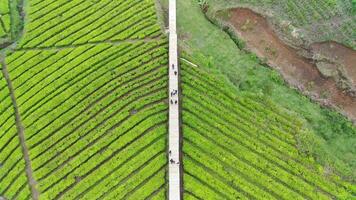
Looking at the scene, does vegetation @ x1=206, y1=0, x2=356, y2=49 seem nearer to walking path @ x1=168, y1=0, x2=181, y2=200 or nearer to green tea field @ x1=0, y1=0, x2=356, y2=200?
green tea field @ x1=0, y1=0, x2=356, y2=200

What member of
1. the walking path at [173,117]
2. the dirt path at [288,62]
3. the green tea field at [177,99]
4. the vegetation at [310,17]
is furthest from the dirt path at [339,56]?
the walking path at [173,117]

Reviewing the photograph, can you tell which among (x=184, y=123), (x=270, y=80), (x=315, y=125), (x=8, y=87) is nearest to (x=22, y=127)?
(x=8, y=87)

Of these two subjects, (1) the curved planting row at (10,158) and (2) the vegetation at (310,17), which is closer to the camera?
(1) the curved planting row at (10,158)

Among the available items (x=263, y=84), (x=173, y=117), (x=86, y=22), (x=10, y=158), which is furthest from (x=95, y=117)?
(x=263, y=84)

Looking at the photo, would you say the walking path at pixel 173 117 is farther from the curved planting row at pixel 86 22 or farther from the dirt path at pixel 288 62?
the dirt path at pixel 288 62

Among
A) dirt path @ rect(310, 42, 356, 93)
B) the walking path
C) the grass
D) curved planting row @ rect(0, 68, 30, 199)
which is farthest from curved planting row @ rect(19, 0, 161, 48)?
dirt path @ rect(310, 42, 356, 93)
